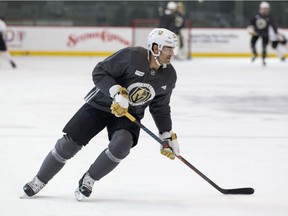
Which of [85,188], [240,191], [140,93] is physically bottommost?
[240,191]

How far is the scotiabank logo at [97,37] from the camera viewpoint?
17281 mm

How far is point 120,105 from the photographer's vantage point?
3598 mm

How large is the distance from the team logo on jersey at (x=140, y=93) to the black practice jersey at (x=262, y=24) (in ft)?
38.9

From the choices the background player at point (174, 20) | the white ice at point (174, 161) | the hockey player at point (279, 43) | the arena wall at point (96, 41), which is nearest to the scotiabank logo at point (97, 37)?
the arena wall at point (96, 41)

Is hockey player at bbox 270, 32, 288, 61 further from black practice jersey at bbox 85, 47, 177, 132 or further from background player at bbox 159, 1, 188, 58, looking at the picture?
black practice jersey at bbox 85, 47, 177, 132

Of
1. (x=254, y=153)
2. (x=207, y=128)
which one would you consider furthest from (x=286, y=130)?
(x=254, y=153)

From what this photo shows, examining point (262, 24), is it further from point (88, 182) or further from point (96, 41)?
point (88, 182)

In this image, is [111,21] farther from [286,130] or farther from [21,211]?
[21,211]

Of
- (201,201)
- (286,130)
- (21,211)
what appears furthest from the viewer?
(286,130)

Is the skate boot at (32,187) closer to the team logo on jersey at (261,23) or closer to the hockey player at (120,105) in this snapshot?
the hockey player at (120,105)

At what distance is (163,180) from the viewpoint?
14.5 ft

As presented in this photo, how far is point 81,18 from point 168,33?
14.1m

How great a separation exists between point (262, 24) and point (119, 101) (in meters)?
12.3

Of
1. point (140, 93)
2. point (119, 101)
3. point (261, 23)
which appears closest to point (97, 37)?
point (261, 23)
